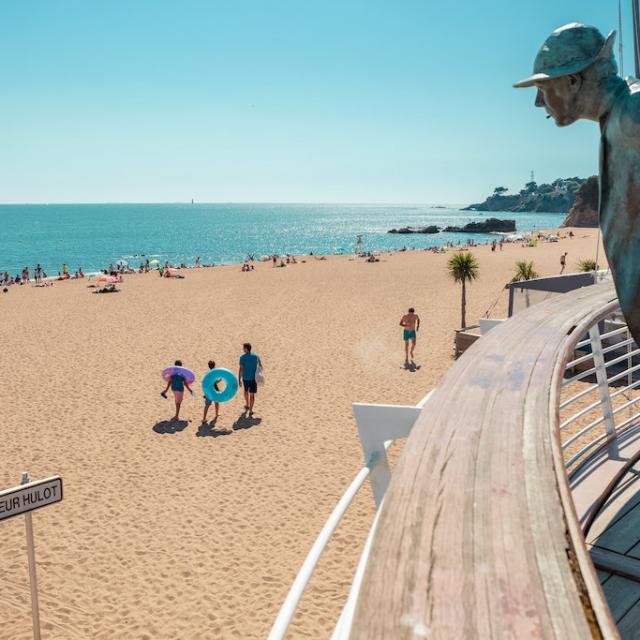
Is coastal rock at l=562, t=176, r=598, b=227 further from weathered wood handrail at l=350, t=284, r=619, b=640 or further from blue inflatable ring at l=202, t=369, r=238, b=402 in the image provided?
weathered wood handrail at l=350, t=284, r=619, b=640

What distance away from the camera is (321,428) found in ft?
36.0

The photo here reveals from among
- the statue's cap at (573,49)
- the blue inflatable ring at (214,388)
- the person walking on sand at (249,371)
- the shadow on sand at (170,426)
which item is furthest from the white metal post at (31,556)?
the person walking on sand at (249,371)

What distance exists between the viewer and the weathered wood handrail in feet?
3.08

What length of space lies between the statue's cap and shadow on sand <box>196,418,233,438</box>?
955cm

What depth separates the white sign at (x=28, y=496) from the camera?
13.1ft

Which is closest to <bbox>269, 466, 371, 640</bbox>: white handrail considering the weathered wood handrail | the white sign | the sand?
the weathered wood handrail

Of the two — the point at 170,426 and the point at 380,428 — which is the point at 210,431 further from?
the point at 380,428

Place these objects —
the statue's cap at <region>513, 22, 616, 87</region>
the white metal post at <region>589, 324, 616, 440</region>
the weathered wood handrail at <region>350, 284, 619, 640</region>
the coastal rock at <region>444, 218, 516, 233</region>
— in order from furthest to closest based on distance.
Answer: the coastal rock at <region>444, 218, 516, 233</region>
the white metal post at <region>589, 324, 616, 440</region>
the statue's cap at <region>513, 22, 616, 87</region>
the weathered wood handrail at <region>350, 284, 619, 640</region>

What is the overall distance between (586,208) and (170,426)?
116635 millimetres

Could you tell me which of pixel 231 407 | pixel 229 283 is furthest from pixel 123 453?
pixel 229 283

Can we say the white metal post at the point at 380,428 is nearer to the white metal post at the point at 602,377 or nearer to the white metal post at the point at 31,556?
the white metal post at the point at 602,377

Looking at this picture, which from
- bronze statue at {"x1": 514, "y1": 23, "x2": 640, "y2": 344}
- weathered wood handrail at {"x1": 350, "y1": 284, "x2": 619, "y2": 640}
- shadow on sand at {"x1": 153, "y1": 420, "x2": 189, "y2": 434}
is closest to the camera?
weathered wood handrail at {"x1": 350, "y1": 284, "x2": 619, "y2": 640}

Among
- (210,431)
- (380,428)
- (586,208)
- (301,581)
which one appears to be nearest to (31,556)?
(380,428)

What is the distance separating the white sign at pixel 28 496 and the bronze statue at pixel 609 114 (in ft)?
13.8
